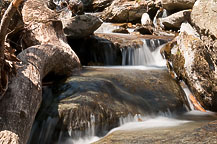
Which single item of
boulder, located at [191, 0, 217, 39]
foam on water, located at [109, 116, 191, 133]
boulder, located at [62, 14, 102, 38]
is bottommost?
foam on water, located at [109, 116, 191, 133]

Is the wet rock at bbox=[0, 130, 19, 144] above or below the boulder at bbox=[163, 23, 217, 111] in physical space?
below

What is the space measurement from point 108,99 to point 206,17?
261 cm

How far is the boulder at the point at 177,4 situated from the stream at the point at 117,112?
10831 mm

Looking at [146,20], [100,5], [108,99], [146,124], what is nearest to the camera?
[146,124]

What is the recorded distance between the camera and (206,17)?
440 cm

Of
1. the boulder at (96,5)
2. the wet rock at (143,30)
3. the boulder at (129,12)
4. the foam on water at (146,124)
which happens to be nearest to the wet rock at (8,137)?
the foam on water at (146,124)

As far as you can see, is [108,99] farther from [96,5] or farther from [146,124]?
[96,5]

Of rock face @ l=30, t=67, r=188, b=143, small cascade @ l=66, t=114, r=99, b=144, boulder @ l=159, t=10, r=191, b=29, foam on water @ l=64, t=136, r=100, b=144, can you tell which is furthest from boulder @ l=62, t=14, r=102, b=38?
boulder @ l=159, t=10, r=191, b=29

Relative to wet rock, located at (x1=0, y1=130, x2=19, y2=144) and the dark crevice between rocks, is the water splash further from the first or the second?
the dark crevice between rocks

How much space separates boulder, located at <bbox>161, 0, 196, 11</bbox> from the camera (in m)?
14.8

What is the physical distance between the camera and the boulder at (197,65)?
14.5ft

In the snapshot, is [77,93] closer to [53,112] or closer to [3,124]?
[53,112]

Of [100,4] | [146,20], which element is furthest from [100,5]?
[146,20]

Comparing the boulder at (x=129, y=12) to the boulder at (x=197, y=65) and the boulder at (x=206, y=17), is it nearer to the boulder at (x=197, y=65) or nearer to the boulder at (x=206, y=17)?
the boulder at (x=197, y=65)
